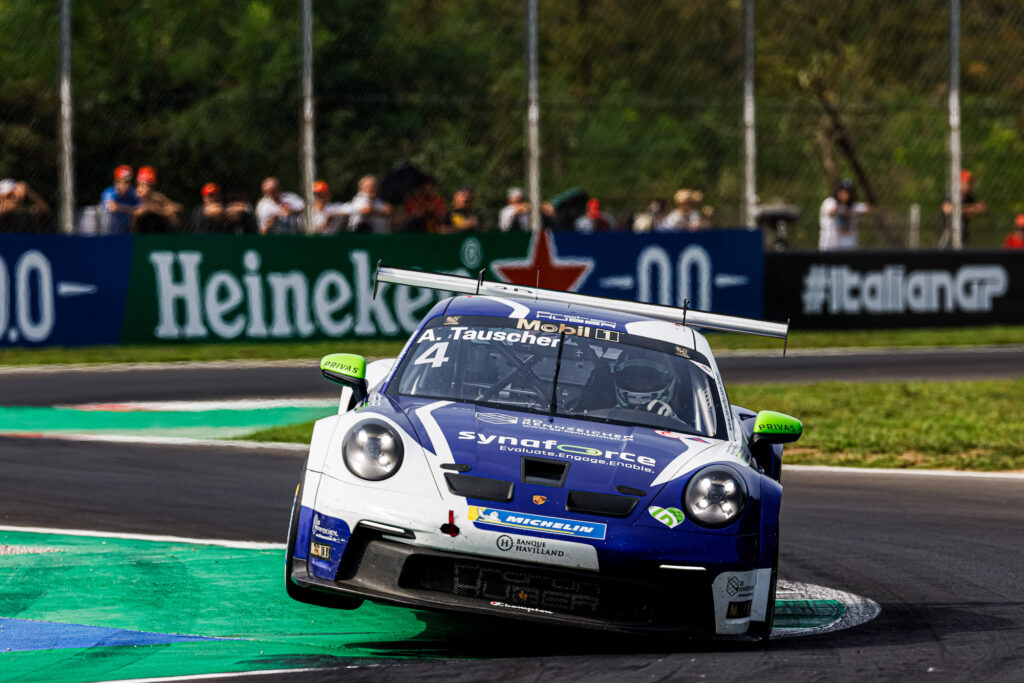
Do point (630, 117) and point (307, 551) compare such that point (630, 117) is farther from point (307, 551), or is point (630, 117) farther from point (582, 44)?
point (307, 551)

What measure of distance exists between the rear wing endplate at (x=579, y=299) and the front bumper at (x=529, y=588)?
4.98 feet

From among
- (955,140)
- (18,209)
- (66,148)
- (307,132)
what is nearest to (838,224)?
(955,140)

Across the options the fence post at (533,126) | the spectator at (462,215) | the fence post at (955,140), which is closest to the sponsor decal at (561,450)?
the fence post at (533,126)

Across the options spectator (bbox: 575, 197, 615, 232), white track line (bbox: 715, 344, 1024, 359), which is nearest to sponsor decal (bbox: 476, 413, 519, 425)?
white track line (bbox: 715, 344, 1024, 359)

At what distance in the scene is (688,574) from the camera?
17.7 feet

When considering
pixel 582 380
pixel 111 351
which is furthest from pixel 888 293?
pixel 582 380

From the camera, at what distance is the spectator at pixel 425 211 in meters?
20.2

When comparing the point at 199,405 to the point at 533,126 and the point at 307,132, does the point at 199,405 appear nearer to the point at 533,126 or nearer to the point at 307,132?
the point at 307,132

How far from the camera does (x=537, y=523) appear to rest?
535cm

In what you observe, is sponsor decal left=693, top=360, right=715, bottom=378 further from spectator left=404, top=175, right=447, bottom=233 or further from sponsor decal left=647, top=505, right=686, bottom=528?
spectator left=404, top=175, right=447, bottom=233

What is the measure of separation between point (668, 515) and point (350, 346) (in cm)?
1345

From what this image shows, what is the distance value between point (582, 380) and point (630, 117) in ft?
53.3

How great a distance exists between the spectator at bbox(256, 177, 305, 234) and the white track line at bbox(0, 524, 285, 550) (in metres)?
11.9

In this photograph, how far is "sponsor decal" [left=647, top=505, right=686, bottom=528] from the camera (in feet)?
17.9
